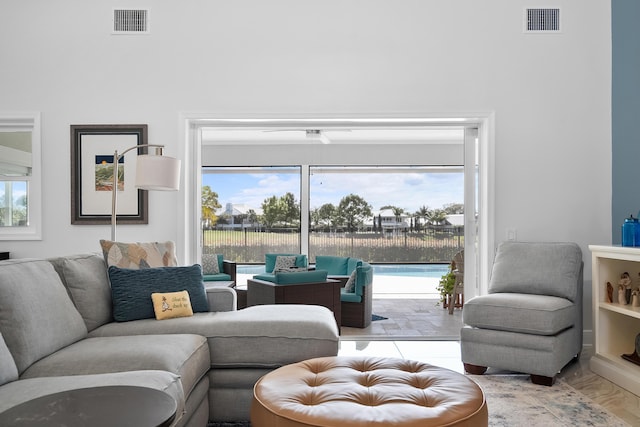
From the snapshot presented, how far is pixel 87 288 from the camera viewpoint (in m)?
2.84

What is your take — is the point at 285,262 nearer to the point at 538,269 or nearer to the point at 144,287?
the point at 538,269

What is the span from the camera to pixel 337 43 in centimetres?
439

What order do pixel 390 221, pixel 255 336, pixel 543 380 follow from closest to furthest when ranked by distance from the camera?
pixel 255 336 < pixel 543 380 < pixel 390 221

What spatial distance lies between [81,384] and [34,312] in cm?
64

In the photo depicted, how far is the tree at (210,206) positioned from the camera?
1010 cm

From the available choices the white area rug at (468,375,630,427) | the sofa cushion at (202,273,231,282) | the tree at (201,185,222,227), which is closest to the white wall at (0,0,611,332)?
the white area rug at (468,375,630,427)

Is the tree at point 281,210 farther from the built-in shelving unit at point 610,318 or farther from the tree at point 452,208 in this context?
the built-in shelving unit at point 610,318

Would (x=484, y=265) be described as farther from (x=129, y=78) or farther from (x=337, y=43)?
(x=129, y=78)

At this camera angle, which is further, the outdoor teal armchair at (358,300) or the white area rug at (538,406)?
the outdoor teal armchair at (358,300)

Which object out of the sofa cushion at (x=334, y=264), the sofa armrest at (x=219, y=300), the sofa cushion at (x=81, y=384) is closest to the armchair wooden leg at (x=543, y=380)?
the sofa armrest at (x=219, y=300)

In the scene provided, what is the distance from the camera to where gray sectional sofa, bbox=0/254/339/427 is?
195cm

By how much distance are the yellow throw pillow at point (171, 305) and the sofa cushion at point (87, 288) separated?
280 millimetres

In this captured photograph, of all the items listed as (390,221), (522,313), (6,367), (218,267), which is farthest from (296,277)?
(390,221)

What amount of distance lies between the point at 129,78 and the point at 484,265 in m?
3.47
